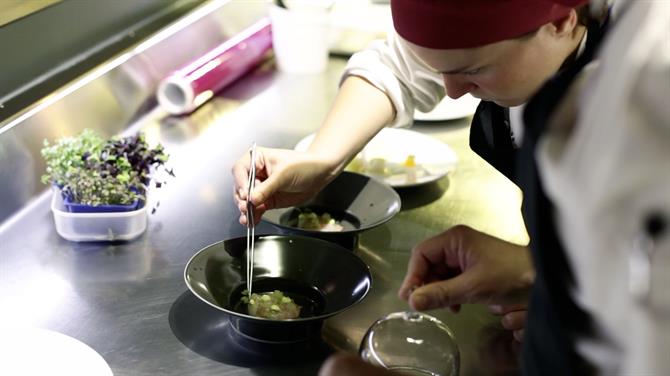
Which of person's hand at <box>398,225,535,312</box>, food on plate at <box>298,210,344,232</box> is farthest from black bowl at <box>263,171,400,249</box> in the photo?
person's hand at <box>398,225,535,312</box>

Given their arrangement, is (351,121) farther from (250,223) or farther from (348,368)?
(348,368)

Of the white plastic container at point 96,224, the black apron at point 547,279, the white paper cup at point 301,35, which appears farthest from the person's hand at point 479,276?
the white paper cup at point 301,35

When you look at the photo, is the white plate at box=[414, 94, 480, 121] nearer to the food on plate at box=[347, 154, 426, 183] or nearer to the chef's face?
the food on plate at box=[347, 154, 426, 183]

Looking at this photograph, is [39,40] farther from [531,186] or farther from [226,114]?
[531,186]

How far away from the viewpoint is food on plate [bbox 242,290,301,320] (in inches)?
43.0

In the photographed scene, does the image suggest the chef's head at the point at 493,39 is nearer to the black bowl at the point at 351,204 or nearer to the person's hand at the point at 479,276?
the person's hand at the point at 479,276

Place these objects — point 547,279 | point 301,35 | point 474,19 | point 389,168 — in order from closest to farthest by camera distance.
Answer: point 547,279 < point 474,19 < point 389,168 < point 301,35

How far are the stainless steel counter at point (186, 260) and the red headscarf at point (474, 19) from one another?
1.32ft

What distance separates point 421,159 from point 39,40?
2.28 feet

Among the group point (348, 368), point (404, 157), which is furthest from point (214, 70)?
point (348, 368)

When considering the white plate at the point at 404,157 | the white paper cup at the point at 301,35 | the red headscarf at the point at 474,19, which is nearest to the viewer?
the red headscarf at the point at 474,19

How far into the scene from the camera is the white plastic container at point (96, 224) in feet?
4.13

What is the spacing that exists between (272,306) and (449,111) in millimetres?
827

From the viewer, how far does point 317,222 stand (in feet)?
4.43
